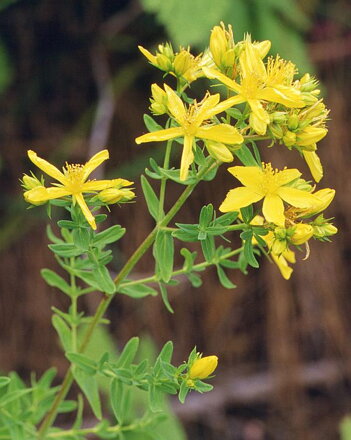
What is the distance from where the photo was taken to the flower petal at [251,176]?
953 mm

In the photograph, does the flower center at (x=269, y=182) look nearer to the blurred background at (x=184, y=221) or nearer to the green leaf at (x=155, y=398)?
the green leaf at (x=155, y=398)

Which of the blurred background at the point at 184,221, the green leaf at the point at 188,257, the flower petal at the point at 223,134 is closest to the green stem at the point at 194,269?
the green leaf at the point at 188,257

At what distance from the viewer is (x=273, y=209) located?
97 cm

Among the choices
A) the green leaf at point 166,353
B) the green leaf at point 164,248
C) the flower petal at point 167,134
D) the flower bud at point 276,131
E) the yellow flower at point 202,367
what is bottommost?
the yellow flower at point 202,367

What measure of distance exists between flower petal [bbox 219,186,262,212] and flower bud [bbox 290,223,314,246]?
71 mm

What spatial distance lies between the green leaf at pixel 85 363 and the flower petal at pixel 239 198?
1.15ft

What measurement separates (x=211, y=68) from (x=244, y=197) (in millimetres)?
Answer: 200

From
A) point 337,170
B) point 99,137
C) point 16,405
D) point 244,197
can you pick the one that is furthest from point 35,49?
point 244,197

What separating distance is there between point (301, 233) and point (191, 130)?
20 cm

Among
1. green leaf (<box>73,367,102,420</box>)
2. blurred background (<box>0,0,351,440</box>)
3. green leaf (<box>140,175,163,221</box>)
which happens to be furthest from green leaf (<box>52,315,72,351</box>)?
blurred background (<box>0,0,351,440</box>)

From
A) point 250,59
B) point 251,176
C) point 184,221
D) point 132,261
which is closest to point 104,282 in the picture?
point 132,261

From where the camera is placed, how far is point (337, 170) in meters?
2.31

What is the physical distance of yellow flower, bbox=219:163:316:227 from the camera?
37.2 inches

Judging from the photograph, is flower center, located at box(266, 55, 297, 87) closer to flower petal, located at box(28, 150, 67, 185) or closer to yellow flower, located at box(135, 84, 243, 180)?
yellow flower, located at box(135, 84, 243, 180)
